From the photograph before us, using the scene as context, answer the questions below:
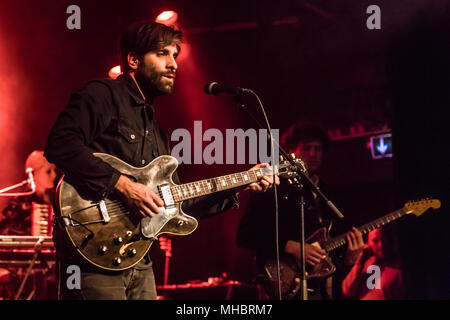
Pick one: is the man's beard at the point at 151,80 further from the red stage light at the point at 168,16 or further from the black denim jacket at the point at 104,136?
the red stage light at the point at 168,16

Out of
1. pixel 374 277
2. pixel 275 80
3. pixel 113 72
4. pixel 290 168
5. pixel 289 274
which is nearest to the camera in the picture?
pixel 290 168

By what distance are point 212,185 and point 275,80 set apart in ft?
14.7

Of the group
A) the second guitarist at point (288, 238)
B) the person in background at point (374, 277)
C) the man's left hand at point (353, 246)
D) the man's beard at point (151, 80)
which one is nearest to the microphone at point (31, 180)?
the second guitarist at point (288, 238)

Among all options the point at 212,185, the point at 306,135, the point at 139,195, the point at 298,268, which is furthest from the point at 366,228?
the point at 139,195

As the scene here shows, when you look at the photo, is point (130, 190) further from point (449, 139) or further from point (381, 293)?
point (381, 293)

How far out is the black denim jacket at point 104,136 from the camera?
8.16 ft

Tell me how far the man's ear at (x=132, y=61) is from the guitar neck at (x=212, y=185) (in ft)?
2.73

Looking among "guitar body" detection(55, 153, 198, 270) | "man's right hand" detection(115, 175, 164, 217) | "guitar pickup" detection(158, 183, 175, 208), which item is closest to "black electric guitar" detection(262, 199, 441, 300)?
"guitar body" detection(55, 153, 198, 270)

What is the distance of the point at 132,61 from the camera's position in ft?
10.2

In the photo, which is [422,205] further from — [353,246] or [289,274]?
[289,274]

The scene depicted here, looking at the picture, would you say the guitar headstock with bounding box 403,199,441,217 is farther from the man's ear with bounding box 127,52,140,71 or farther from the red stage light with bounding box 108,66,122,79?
the red stage light with bounding box 108,66,122,79

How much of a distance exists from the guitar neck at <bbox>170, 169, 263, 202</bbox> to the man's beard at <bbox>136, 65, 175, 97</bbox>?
0.64m
